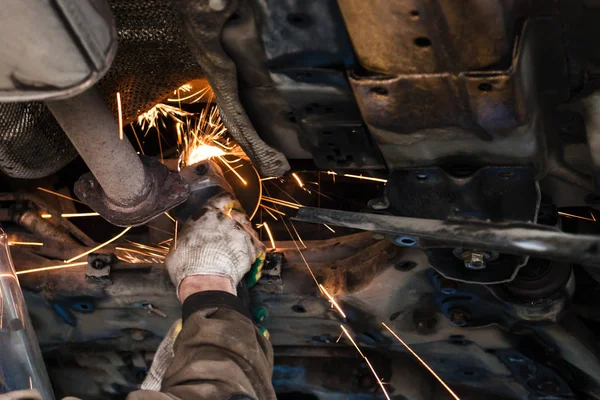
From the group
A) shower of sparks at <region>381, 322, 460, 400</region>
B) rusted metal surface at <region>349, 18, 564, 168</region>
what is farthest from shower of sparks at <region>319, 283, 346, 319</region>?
rusted metal surface at <region>349, 18, 564, 168</region>

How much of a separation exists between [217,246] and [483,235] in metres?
0.97

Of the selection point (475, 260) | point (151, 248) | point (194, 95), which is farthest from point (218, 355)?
point (194, 95)

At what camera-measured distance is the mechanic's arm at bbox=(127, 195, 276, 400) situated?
2.43 m

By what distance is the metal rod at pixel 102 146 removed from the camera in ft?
7.59

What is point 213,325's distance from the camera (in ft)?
8.43

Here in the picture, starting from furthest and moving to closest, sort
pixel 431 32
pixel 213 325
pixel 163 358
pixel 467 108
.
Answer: pixel 163 358 → pixel 213 325 → pixel 467 108 → pixel 431 32

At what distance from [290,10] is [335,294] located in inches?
51.1

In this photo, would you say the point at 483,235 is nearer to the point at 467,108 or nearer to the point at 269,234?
the point at 467,108

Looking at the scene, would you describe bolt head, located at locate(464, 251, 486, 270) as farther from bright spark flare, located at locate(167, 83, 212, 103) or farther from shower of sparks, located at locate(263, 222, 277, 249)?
bright spark flare, located at locate(167, 83, 212, 103)

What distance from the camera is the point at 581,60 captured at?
2.02m

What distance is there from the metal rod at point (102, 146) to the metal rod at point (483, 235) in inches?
21.7

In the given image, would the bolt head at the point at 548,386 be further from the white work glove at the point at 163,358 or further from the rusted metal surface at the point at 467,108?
the white work glove at the point at 163,358

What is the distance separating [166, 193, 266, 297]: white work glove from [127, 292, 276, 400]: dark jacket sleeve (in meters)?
0.17

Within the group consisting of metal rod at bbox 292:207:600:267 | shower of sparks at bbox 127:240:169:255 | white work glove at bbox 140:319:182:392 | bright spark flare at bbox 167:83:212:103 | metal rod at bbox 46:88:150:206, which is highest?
metal rod at bbox 46:88:150:206
